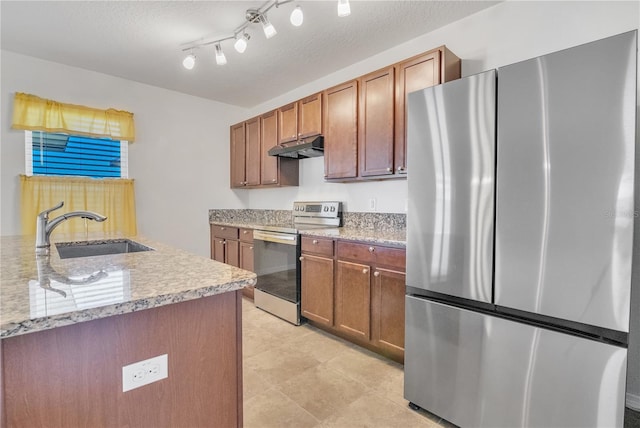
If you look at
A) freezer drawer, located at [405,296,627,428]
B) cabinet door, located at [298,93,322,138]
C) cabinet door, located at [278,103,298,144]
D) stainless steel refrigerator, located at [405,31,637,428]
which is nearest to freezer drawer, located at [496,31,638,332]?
stainless steel refrigerator, located at [405,31,637,428]

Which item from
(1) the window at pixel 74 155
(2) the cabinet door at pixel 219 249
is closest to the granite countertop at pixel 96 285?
(1) the window at pixel 74 155

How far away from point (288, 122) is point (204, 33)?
1.23 m

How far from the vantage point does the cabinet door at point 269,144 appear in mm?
3752

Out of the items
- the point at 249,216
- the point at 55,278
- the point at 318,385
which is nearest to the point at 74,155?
the point at 249,216

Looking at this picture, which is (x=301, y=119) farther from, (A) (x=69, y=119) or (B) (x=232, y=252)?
(A) (x=69, y=119)

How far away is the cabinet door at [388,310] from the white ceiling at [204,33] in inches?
77.1

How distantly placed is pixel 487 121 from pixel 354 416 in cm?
171

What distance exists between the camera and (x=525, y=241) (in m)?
1.36

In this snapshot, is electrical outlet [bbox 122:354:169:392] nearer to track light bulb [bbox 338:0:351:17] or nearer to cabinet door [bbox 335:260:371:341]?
cabinet door [bbox 335:260:371:341]

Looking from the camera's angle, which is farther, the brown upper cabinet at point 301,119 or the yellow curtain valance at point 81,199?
the brown upper cabinet at point 301,119

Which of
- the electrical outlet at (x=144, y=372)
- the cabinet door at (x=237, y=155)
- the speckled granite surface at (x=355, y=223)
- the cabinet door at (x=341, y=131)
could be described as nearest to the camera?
the electrical outlet at (x=144, y=372)

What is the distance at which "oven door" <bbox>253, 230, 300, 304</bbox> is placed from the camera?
2.94m

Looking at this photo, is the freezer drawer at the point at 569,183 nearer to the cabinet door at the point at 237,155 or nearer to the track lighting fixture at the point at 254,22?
the track lighting fixture at the point at 254,22

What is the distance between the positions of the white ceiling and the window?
768mm
